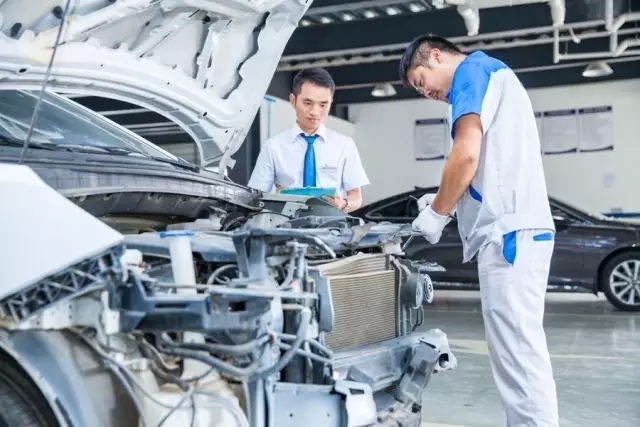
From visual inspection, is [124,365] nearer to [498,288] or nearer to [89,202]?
[89,202]

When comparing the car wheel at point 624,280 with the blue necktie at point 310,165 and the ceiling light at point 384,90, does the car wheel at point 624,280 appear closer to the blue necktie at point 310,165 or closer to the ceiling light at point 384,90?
the blue necktie at point 310,165

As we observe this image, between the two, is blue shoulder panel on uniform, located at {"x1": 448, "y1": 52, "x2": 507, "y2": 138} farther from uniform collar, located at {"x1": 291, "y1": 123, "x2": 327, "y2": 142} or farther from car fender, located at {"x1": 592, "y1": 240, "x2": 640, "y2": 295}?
car fender, located at {"x1": 592, "y1": 240, "x2": 640, "y2": 295}

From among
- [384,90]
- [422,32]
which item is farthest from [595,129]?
[422,32]

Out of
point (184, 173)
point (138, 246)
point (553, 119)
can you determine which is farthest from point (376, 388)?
point (553, 119)

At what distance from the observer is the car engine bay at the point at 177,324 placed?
1708mm

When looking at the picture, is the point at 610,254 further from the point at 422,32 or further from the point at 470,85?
the point at 470,85

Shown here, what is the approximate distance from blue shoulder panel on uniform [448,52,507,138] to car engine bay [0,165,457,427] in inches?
29.2

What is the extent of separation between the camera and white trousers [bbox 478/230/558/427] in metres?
2.66

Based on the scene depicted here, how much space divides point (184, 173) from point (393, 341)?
102cm

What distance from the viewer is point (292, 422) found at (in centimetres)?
200

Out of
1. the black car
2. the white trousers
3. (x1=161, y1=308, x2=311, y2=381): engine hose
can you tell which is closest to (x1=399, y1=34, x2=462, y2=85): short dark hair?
the white trousers

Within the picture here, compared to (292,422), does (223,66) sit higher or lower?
higher

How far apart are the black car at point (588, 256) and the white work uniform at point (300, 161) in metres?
3.60

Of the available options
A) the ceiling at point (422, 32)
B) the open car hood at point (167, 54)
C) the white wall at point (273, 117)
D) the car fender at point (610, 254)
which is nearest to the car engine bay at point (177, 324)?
the open car hood at point (167, 54)
